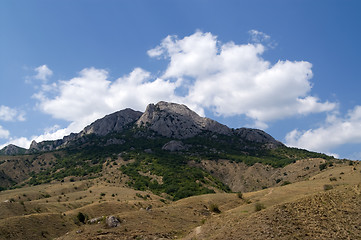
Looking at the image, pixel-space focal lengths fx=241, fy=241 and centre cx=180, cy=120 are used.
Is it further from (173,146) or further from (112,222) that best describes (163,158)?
(112,222)

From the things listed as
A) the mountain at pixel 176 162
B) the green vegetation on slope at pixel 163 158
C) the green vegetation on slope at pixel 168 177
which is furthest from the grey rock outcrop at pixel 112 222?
the mountain at pixel 176 162

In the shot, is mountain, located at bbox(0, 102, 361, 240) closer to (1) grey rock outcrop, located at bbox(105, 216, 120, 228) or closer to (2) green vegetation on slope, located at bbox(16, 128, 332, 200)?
(1) grey rock outcrop, located at bbox(105, 216, 120, 228)

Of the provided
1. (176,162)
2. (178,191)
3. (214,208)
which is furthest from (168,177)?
(214,208)

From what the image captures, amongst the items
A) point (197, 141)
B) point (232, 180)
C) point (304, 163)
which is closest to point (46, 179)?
point (232, 180)

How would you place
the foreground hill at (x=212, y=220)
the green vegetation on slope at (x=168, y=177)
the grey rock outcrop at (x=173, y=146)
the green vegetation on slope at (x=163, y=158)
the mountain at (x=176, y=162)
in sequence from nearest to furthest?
the foreground hill at (x=212, y=220), the green vegetation on slope at (x=168, y=177), the green vegetation on slope at (x=163, y=158), the mountain at (x=176, y=162), the grey rock outcrop at (x=173, y=146)

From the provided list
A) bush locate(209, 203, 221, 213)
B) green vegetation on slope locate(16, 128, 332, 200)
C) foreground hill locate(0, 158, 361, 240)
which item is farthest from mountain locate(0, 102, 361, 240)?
green vegetation on slope locate(16, 128, 332, 200)

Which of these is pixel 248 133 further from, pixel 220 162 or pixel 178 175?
pixel 178 175

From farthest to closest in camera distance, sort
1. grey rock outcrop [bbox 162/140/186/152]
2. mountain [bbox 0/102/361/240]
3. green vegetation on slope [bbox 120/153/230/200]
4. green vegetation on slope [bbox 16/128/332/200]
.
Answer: grey rock outcrop [bbox 162/140/186/152] → green vegetation on slope [bbox 16/128/332/200] → green vegetation on slope [bbox 120/153/230/200] → mountain [bbox 0/102/361/240]

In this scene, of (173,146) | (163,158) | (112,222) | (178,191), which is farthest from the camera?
(173,146)

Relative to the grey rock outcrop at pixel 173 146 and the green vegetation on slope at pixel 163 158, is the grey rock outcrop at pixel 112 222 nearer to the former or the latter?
the green vegetation on slope at pixel 163 158

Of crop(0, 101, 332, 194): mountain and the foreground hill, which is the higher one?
crop(0, 101, 332, 194): mountain

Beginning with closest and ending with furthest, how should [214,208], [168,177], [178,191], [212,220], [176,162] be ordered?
[212,220] → [214,208] → [178,191] → [168,177] → [176,162]

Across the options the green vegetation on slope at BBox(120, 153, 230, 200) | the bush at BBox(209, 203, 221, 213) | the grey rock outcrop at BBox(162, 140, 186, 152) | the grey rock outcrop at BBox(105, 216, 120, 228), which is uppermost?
the grey rock outcrop at BBox(162, 140, 186, 152)

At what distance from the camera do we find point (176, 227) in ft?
113
